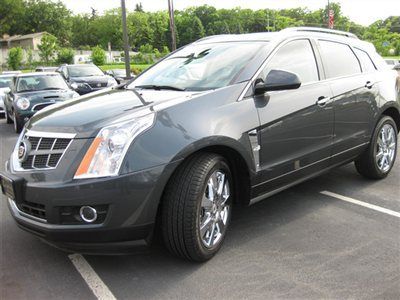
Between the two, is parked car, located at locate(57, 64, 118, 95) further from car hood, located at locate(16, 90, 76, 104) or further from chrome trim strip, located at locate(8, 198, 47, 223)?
chrome trim strip, located at locate(8, 198, 47, 223)

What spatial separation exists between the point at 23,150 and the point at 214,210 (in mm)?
1514

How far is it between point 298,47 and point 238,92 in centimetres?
111

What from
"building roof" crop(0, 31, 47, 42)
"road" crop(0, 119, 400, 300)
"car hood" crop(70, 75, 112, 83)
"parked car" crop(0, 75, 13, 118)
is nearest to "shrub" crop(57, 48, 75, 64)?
"building roof" crop(0, 31, 47, 42)

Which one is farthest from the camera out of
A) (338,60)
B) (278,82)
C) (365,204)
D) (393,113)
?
(393,113)

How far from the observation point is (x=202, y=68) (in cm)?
413

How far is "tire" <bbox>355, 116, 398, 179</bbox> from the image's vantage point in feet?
16.9

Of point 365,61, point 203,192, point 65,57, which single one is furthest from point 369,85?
point 65,57

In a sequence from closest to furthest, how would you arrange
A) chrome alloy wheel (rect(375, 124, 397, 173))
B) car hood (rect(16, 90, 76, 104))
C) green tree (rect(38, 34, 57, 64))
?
chrome alloy wheel (rect(375, 124, 397, 173)) < car hood (rect(16, 90, 76, 104)) < green tree (rect(38, 34, 57, 64))

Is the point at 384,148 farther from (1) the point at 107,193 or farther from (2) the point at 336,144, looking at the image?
(1) the point at 107,193

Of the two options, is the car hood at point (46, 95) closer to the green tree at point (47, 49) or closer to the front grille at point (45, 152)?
the front grille at point (45, 152)

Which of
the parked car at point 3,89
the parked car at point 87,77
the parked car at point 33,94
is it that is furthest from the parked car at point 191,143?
the parked car at point 87,77

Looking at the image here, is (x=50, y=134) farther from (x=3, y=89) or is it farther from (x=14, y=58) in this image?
(x=14, y=58)

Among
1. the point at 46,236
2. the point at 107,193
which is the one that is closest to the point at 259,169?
the point at 107,193

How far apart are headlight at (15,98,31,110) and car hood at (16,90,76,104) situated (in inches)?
3.9
